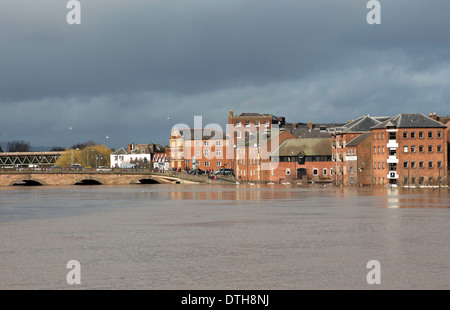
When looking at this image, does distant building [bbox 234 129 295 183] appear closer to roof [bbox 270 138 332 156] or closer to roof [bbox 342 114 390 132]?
roof [bbox 270 138 332 156]

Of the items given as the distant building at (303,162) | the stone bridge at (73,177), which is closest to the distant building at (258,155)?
the distant building at (303,162)

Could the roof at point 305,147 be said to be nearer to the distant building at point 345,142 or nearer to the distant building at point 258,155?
the distant building at point 258,155

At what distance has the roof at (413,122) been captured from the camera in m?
128

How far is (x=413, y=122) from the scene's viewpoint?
129 metres

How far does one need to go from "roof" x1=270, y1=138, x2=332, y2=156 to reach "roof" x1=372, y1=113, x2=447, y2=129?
28035 millimetres

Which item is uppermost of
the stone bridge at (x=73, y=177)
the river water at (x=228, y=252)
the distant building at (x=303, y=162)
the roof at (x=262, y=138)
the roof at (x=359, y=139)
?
the roof at (x=262, y=138)

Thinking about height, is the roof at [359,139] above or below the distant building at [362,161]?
above

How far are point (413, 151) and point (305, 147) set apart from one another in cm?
3524

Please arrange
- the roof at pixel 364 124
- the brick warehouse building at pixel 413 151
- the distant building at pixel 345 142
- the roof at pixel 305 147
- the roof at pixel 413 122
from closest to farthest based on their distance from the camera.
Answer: the brick warehouse building at pixel 413 151, the roof at pixel 413 122, the distant building at pixel 345 142, the roof at pixel 364 124, the roof at pixel 305 147

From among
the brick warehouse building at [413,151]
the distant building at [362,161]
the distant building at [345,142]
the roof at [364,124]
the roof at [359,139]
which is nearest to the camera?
the brick warehouse building at [413,151]

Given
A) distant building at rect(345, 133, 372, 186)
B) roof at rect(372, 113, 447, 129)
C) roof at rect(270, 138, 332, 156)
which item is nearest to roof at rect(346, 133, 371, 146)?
distant building at rect(345, 133, 372, 186)

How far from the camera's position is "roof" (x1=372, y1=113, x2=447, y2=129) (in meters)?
128

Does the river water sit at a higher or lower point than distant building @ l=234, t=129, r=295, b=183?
lower
